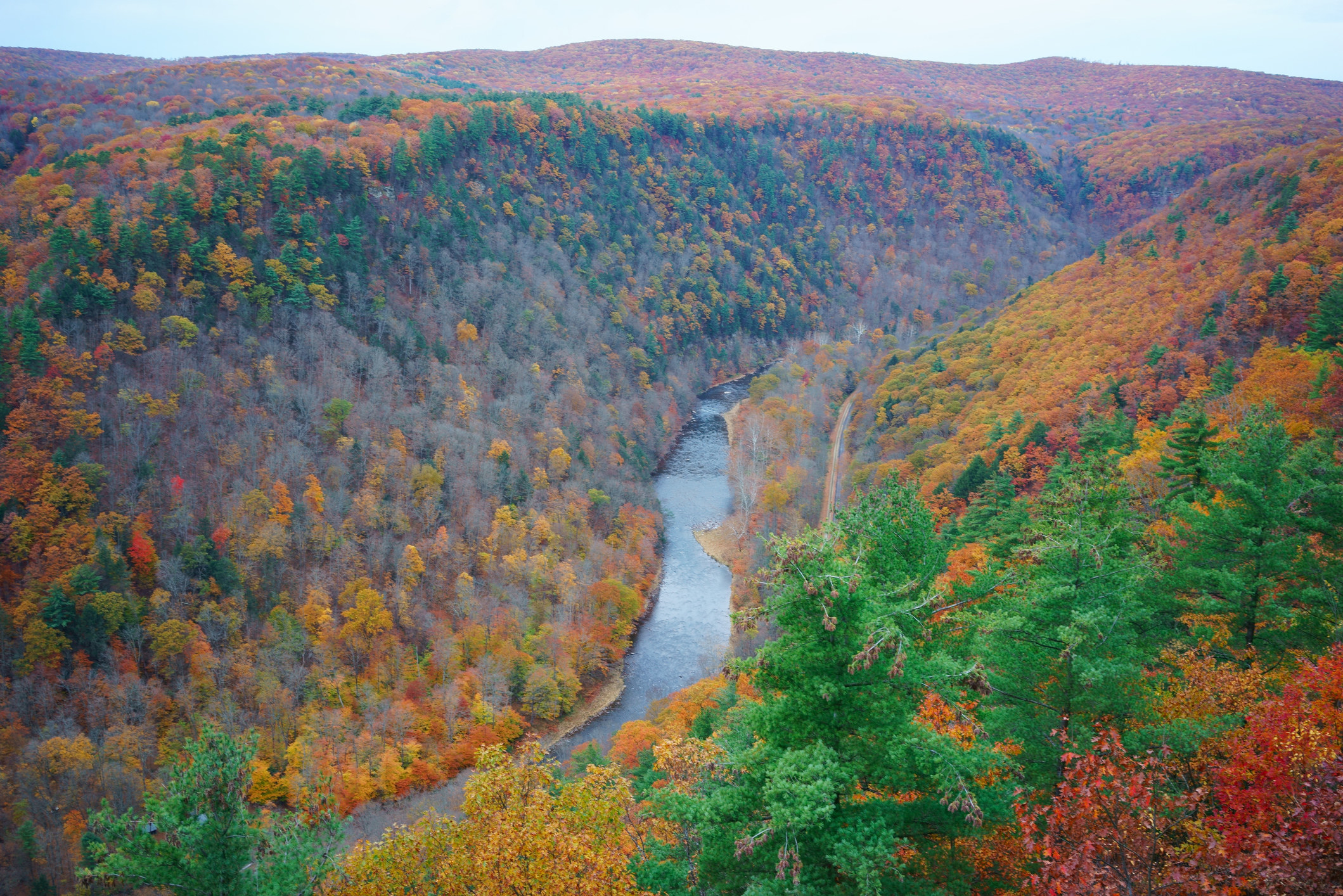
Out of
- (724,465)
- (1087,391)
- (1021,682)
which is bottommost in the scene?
(724,465)

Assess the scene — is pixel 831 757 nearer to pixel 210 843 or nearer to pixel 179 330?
pixel 210 843

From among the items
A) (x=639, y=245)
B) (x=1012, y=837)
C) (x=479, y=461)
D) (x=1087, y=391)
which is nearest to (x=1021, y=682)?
(x=1012, y=837)

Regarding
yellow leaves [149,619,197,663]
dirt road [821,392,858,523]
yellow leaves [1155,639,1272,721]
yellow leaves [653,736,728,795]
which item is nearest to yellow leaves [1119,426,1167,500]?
yellow leaves [1155,639,1272,721]

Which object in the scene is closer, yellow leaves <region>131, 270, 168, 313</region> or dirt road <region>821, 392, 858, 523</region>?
yellow leaves <region>131, 270, 168, 313</region>

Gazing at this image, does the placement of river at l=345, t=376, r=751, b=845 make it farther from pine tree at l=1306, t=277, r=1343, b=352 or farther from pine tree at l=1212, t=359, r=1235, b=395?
pine tree at l=1306, t=277, r=1343, b=352

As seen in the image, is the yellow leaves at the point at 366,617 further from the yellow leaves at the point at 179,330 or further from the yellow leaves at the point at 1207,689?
the yellow leaves at the point at 1207,689

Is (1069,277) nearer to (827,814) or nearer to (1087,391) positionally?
(1087,391)
